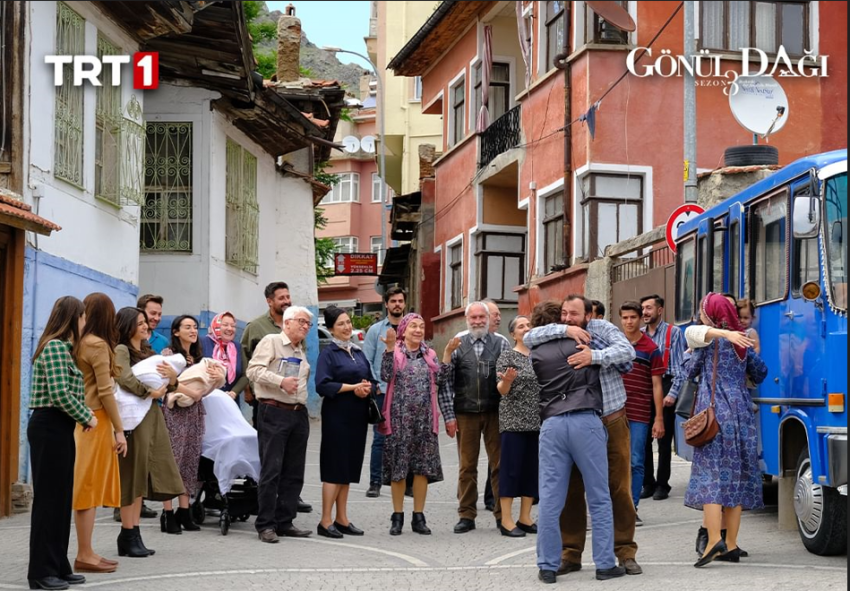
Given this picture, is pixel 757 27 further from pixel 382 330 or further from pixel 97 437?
pixel 97 437

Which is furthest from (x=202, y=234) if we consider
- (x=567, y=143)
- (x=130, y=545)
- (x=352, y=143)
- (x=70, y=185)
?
(x=352, y=143)

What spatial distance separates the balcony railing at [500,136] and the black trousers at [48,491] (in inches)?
826

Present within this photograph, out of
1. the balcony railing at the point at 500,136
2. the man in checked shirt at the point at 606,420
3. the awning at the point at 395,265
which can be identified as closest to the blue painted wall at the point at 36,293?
the man in checked shirt at the point at 606,420

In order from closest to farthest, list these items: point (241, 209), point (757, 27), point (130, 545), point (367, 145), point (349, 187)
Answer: point (130, 545) → point (241, 209) → point (757, 27) → point (367, 145) → point (349, 187)

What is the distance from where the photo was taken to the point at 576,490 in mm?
10039

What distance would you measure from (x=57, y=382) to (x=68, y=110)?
697cm

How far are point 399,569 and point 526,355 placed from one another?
2.66 meters

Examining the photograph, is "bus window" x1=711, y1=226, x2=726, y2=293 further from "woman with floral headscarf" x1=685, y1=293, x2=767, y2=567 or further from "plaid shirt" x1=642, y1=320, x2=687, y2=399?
"woman with floral headscarf" x1=685, y1=293, x2=767, y2=567

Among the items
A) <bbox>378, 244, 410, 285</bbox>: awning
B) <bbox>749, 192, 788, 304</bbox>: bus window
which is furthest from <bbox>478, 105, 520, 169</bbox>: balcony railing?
<bbox>749, 192, 788, 304</bbox>: bus window

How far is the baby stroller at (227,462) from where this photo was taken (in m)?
12.1

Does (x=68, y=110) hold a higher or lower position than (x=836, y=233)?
higher

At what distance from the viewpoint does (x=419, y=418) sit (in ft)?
41.2

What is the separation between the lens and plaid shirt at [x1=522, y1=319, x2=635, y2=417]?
32.0 ft

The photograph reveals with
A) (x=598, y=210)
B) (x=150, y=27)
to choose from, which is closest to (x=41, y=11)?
(x=150, y=27)
